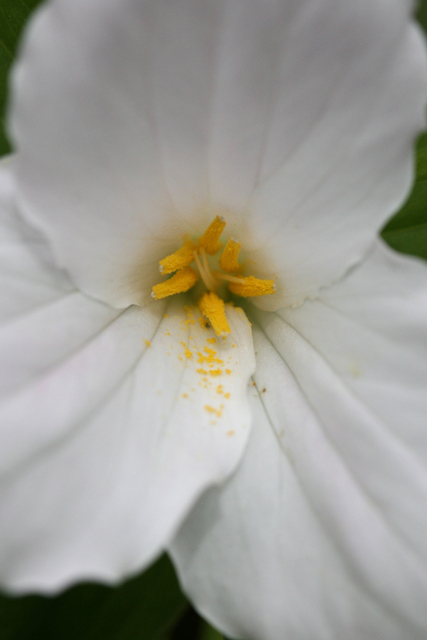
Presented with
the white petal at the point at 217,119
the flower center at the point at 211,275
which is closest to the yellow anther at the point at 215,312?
the flower center at the point at 211,275

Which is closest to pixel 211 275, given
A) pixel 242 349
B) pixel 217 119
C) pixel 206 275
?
pixel 206 275

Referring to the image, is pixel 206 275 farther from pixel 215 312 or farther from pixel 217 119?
pixel 217 119

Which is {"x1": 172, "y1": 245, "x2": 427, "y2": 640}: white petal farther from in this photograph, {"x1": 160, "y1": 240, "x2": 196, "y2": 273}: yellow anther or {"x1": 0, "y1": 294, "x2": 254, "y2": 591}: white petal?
{"x1": 160, "y1": 240, "x2": 196, "y2": 273}: yellow anther

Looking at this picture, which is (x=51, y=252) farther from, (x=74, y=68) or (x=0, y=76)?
(x=0, y=76)

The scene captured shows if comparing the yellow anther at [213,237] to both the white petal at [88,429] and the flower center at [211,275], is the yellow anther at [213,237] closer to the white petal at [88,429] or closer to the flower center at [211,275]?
the flower center at [211,275]

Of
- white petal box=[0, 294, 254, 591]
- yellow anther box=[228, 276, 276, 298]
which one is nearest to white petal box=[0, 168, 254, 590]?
white petal box=[0, 294, 254, 591]
